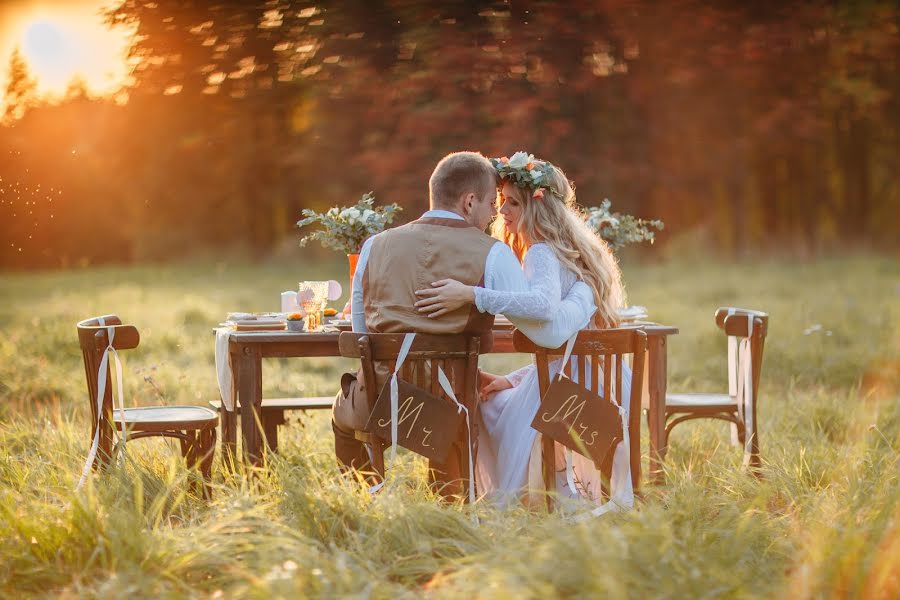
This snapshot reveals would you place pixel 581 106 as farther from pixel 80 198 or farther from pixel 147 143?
pixel 80 198

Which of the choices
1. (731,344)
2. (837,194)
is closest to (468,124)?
(731,344)

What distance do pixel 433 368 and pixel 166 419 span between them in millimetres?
1198

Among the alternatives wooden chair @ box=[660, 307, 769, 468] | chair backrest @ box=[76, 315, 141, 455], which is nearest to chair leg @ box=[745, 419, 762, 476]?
wooden chair @ box=[660, 307, 769, 468]

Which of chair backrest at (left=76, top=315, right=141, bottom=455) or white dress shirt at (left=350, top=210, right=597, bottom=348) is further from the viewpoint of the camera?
chair backrest at (left=76, top=315, right=141, bottom=455)

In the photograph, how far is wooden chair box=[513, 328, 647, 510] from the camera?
11.7ft

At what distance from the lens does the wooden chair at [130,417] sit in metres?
3.86

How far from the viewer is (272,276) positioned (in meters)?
16.0

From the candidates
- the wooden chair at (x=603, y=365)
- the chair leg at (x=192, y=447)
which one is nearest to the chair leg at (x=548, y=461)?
the wooden chair at (x=603, y=365)

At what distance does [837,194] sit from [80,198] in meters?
13.6

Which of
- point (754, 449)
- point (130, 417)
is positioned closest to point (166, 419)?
point (130, 417)

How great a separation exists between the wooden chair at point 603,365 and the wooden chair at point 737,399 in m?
0.75

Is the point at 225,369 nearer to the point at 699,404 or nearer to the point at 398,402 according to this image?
the point at 398,402

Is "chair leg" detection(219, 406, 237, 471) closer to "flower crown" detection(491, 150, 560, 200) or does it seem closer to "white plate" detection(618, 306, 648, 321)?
"flower crown" detection(491, 150, 560, 200)

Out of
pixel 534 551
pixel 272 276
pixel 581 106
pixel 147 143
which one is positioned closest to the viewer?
pixel 534 551
